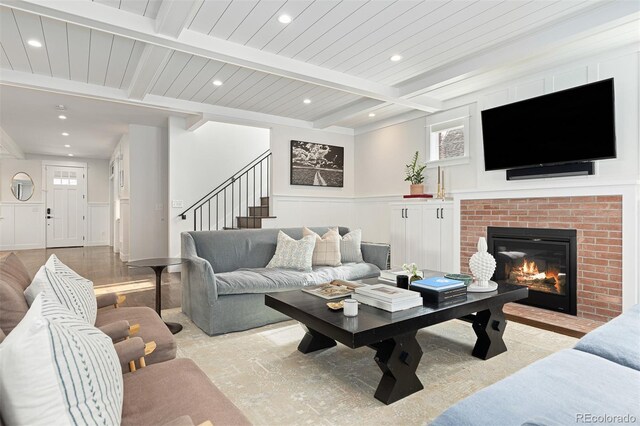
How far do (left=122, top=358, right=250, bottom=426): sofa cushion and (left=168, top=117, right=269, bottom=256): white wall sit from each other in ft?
16.2

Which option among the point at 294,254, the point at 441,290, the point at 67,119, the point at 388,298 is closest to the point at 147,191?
the point at 67,119

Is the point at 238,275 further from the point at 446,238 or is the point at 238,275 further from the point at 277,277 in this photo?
the point at 446,238

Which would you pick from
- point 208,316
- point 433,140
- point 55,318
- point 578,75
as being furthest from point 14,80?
point 578,75

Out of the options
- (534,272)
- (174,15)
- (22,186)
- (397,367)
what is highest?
(174,15)

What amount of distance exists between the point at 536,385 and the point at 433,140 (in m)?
4.51

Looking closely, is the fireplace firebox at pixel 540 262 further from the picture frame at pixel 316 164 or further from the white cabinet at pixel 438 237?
the picture frame at pixel 316 164

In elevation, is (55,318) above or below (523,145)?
below

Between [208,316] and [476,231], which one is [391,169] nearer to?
[476,231]

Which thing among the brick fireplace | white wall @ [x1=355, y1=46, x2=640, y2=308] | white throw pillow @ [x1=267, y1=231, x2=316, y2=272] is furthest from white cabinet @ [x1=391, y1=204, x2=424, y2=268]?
white throw pillow @ [x1=267, y1=231, x2=316, y2=272]

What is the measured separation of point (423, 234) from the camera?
4.91m

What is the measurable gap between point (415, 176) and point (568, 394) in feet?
14.6

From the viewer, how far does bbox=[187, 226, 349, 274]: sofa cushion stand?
3629 mm

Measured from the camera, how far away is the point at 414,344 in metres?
2.07

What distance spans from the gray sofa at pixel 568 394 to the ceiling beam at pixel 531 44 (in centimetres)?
266
